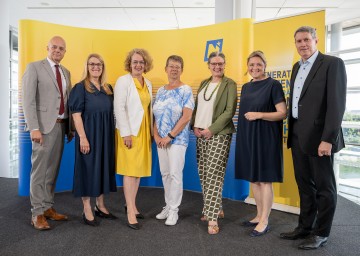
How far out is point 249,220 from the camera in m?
3.26

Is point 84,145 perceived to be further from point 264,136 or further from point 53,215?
point 264,136

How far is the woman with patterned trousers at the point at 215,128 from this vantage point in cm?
286

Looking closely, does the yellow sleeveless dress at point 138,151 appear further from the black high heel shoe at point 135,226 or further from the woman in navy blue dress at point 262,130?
the woman in navy blue dress at point 262,130

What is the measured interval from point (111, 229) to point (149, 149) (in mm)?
855

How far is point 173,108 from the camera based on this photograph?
2893mm

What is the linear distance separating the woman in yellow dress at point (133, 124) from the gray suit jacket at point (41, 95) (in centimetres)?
63

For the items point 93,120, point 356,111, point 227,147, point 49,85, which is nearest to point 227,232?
point 227,147

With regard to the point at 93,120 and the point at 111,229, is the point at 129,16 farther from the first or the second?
the point at 111,229

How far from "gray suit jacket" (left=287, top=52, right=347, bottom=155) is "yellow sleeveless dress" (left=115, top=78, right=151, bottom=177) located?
1.39 metres

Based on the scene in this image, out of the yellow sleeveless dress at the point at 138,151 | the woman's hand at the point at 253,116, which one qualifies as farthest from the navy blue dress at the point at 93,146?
the woman's hand at the point at 253,116

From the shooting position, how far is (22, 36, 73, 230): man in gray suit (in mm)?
2846

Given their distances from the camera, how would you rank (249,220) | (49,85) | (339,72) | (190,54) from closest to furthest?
(339,72) → (49,85) → (249,220) → (190,54)

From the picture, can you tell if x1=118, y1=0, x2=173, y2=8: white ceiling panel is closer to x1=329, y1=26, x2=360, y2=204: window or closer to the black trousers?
x1=329, y1=26, x2=360, y2=204: window

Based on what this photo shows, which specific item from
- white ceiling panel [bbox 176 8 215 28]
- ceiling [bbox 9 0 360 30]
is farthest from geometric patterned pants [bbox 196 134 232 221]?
white ceiling panel [bbox 176 8 215 28]
